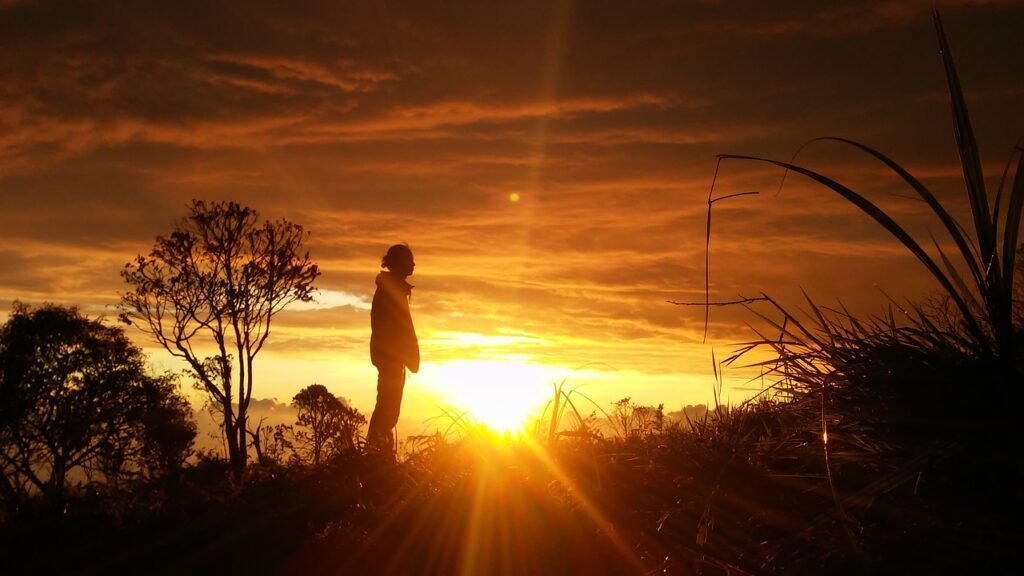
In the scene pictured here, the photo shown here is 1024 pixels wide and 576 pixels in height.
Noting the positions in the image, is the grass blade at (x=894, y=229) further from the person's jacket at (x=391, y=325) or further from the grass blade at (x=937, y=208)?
the person's jacket at (x=391, y=325)

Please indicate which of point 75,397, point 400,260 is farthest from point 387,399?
point 75,397

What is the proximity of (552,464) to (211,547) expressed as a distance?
1.92m

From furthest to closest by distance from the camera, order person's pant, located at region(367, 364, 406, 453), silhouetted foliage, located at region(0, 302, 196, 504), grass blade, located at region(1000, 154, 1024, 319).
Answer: silhouetted foliage, located at region(0, 302, 196, 504)
person's pant, located at region(367, 364, 406, 453)
grass blade, located at region(1000, 154, 1024, 319)

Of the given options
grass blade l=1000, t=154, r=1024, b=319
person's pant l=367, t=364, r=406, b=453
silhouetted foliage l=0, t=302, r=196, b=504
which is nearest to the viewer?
grass blade l=1000, t=154, r=1024, b=319

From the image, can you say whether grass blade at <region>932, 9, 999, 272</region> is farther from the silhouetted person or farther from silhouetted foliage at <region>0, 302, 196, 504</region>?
silhouetted foliage at <region>0, 302, 196, 504</region>

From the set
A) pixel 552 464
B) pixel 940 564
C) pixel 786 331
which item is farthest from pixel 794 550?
pixel 552 464

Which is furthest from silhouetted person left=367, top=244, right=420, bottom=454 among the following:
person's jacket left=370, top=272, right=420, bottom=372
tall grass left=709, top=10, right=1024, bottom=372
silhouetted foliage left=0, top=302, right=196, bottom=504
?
silhouetted foliage left=0, top=302, right=196, bottom=504

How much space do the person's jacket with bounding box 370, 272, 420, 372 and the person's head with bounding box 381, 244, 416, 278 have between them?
0.10 meters

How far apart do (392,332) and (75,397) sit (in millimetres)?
28311

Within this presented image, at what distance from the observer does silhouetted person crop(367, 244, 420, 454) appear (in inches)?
369

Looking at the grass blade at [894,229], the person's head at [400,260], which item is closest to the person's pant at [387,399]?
the person's head at [400,260]

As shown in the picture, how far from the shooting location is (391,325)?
9.61 metres

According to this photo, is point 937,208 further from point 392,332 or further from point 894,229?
point 392,332

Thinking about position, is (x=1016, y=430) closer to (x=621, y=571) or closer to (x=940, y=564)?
(x=940, y=564)
